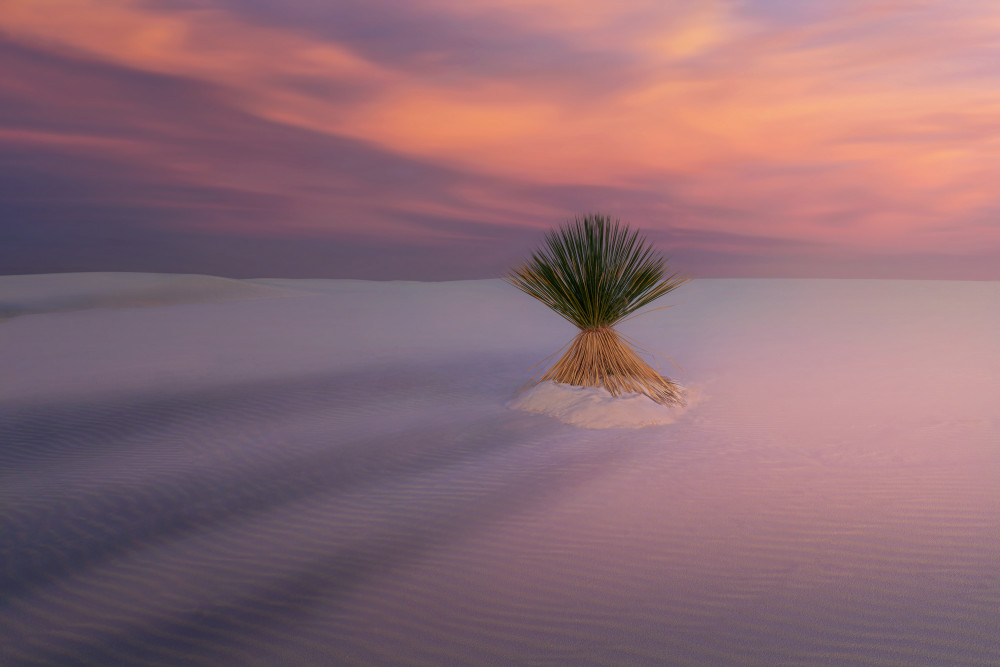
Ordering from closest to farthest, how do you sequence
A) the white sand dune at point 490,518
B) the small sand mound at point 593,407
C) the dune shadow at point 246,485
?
the white sand dune at point 490,518
the dune shadow at point 246,485
the small sand mound at point 593,407

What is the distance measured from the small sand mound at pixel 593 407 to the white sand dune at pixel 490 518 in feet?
0.29

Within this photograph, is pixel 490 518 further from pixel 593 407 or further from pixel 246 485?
pixel 593 407

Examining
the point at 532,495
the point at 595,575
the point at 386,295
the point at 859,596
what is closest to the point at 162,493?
the point at 532,495

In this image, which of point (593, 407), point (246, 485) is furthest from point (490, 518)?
point (593, 407)

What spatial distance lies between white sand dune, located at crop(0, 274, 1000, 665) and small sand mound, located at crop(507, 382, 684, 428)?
9cm

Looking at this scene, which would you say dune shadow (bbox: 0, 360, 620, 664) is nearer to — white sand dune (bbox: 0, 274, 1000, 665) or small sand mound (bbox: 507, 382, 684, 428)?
white sand dune (bbox: 0, 274, 1000, 665)

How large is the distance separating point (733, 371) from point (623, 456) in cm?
548

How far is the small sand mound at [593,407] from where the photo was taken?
7.61 metres

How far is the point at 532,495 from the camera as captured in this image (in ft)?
17.2

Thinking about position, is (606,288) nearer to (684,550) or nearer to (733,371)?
(733,371)

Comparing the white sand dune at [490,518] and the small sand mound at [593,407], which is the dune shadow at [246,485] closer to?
the white sand dune at [490,518]

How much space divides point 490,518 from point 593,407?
332cm

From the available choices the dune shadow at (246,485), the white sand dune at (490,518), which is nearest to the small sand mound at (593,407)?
the white sand dune at (490,518)

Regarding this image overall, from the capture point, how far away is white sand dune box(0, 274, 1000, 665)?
3.31m
